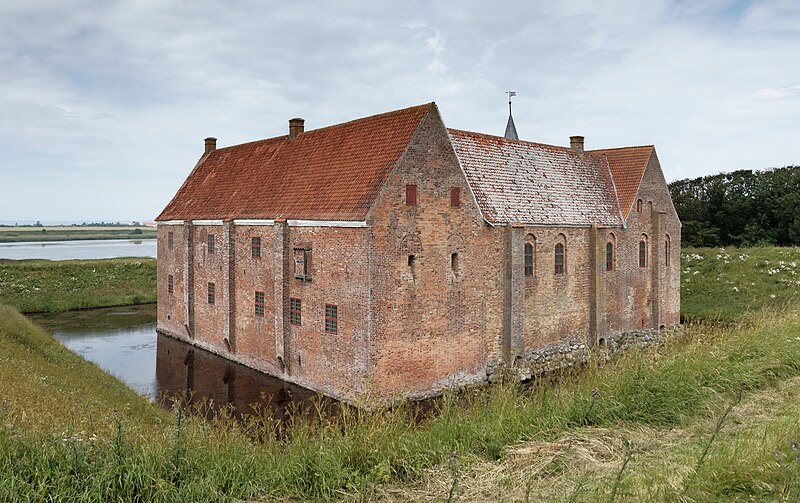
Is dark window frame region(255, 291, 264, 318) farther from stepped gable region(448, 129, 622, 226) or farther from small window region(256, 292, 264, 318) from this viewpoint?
stepped gable region(448, 129, 622, 226)

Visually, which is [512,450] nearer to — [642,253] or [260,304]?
[260,304]

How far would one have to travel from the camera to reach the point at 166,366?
71.5 ft

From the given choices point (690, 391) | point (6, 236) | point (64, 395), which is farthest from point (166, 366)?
point (6, 236)

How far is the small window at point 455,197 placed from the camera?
17802 millimetres

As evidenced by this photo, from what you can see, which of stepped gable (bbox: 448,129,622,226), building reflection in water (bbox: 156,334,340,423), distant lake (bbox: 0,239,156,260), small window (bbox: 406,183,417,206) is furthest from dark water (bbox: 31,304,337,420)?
distant lake (bbox: 0,239,156,260)

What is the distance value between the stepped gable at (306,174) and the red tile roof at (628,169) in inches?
485

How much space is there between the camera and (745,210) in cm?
5131

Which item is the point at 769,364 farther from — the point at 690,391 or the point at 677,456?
the point at 677,456

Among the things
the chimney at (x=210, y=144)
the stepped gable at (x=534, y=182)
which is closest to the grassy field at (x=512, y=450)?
the stepped gable at (x=534, y=182)

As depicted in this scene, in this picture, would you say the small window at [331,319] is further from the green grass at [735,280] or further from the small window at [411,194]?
the green grass at [735,280]

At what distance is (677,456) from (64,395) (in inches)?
479

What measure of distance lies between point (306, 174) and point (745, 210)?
46.4 m

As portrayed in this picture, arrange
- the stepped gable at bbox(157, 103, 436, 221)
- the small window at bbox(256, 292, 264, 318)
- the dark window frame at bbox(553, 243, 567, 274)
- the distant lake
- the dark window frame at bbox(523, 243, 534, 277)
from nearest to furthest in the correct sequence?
the stepped gable at bbox(157, 103, 436, 221) < the small window at bbox(256, 292, 264, 318) < the dark window frame at bbox(523, 243, 534, 277) < the dark window frame at bbox(553, 243, 567, 274) < the distant lake

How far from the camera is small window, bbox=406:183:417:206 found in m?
16.8
